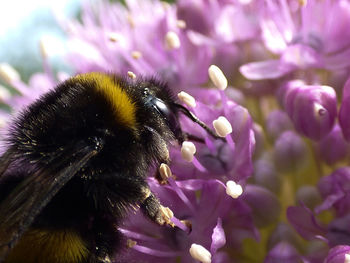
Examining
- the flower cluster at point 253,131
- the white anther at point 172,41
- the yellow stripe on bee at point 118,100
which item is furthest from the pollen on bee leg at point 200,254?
the white anther at point 172,41

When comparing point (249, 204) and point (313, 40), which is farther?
point (313, 40)

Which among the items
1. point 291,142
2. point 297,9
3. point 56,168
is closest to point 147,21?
point 297,9

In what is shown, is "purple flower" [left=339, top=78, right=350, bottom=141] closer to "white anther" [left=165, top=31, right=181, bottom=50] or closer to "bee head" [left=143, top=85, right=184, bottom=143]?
"bee head" [left=143, top=85, right=184, bottom=143]

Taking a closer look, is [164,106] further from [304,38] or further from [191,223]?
[304,38]

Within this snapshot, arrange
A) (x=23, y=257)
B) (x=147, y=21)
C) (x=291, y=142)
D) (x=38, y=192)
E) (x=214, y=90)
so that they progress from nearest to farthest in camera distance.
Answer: (x=38, y=192), (x=23, y=257), (x=291, y=142), (x=214, y=90), (x=147, y=21)

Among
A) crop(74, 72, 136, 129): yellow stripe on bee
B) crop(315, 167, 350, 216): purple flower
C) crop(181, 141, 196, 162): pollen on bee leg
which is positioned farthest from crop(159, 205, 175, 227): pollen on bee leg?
crop(315, 167, 350, 216): purple flower

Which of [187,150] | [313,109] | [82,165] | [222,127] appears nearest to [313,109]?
[313,109]

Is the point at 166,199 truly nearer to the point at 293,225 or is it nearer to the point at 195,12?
the point at 293,225

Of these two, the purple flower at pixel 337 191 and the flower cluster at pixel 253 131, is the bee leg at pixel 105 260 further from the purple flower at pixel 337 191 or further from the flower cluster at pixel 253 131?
the purple flower at pixel 337 191

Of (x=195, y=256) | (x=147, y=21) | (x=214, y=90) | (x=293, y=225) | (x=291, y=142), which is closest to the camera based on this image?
(x=195, y=256)
